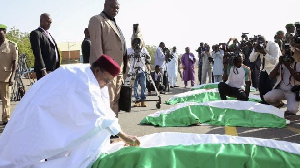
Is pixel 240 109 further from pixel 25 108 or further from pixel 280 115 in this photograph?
pixel 25 108

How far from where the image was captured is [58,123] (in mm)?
2859

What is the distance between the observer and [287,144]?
3293 mm

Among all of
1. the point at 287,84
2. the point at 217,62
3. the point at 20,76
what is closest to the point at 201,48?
the point at 217,62

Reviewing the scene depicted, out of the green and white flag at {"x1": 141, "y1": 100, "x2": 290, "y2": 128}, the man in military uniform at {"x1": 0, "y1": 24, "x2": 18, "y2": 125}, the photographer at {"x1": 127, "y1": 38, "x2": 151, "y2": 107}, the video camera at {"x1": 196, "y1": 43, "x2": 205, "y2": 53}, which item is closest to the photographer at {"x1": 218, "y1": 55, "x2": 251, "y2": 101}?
the green and white flag at {"x1": 141, "y1": 100, "x2": 290, "y2": 128}

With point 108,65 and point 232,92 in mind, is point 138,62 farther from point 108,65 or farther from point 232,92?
point 108,65

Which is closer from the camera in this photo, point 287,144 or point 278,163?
point 278,163

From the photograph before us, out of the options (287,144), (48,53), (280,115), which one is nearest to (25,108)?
(287,144)

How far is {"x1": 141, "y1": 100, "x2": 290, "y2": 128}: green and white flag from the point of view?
6.00m

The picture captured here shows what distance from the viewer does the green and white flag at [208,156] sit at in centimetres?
293

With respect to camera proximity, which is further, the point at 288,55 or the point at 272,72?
the point at 272,72

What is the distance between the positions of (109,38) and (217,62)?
31.7 ft

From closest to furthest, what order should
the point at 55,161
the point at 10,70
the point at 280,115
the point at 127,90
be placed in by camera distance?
the point at 55,161 → the point at 127,90 → the point at 280,115 → the point at 10,70

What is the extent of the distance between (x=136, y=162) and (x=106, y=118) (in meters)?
0.45

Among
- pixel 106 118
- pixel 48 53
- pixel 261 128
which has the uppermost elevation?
pixel 48 53
